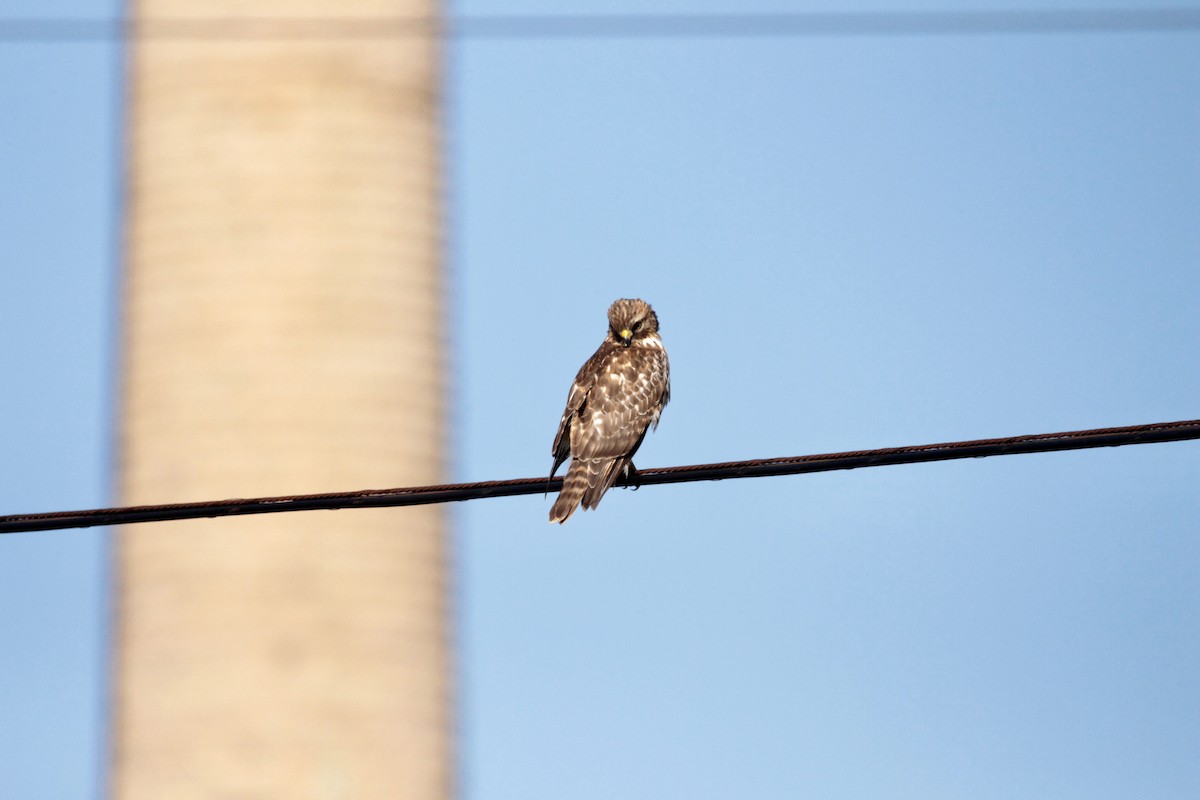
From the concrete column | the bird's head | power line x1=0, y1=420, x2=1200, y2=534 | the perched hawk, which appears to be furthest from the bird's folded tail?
the concrete column

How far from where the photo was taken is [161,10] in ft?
83.5

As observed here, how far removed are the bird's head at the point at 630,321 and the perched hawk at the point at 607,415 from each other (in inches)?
2.1

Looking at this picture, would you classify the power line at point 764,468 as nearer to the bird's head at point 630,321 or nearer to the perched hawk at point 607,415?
the perched hawk at point 607,415

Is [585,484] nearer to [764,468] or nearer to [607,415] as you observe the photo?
[607,415]

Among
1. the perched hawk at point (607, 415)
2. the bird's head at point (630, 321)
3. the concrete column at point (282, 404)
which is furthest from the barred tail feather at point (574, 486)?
the concrete column at point (282, 404)

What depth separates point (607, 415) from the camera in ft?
46.7

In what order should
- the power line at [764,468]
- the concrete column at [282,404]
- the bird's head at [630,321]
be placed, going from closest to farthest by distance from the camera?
the power line at [764,468], the bird's head at [630,321], the concrete column at [282,404]

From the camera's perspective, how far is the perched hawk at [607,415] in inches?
541

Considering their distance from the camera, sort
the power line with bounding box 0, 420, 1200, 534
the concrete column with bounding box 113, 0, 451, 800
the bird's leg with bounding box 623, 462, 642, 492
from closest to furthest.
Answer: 1. the power line with bounding box 0, 420, 1200, 534
2. the bird's leg with bounding box 623, 462, 642, 492
3. the concrete column with bounding box 113, 0, 451, 800

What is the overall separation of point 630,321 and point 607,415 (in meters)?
2.44

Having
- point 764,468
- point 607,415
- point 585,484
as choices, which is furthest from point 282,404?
point 764,468

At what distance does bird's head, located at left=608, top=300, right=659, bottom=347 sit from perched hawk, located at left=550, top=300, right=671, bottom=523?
0.05 meters

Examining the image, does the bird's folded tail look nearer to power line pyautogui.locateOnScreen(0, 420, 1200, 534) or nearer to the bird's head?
the bird's head

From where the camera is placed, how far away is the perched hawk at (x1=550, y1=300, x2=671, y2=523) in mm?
13742
